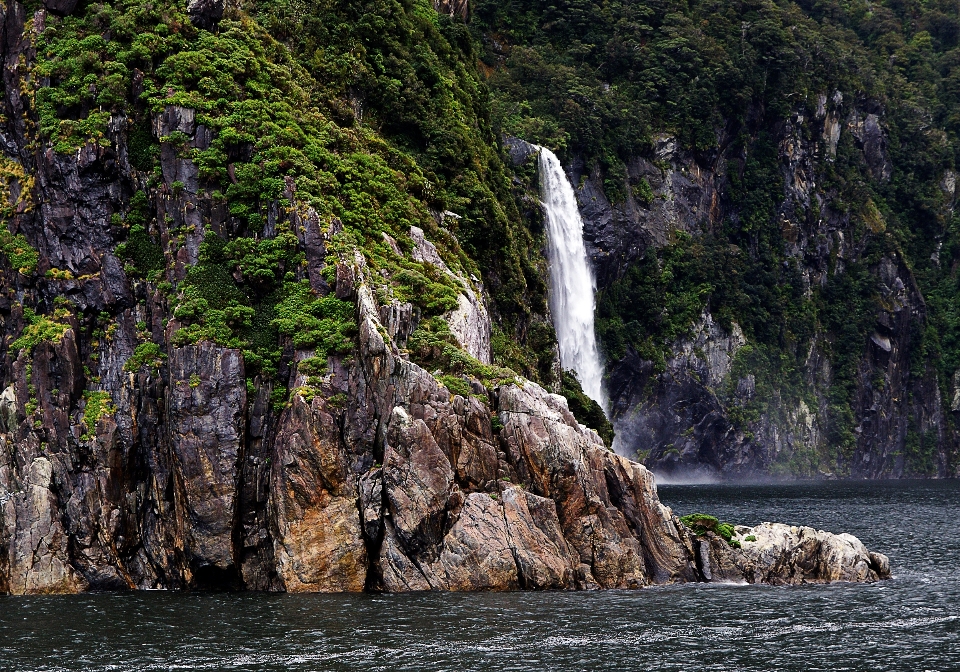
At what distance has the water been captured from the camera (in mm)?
31500

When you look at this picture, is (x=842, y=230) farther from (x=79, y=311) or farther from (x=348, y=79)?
(x=79, y=311)

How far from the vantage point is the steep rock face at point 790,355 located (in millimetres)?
119000

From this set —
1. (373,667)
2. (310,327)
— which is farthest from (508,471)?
(373,667)

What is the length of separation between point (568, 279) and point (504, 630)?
6623 cm

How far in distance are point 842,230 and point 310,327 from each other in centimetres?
11157

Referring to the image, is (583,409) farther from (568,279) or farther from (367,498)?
(367,498)

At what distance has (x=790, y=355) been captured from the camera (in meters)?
138

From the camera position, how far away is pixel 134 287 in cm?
4984

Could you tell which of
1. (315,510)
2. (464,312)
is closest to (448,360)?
(464,312)

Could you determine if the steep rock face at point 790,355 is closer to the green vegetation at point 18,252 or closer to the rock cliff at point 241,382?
the rock cliff at point 241,382

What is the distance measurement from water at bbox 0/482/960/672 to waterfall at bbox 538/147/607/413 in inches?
2037

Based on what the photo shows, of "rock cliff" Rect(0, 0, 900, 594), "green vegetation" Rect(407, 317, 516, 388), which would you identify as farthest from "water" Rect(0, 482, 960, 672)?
"green vegetation" Rect(407, 317, 516, 388)

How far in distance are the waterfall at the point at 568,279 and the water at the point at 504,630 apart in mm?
51745

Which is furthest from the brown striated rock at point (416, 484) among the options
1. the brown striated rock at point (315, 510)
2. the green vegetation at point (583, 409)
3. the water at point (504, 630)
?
the green vegetation at point (583, 409)
